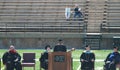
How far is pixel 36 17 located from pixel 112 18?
6.03 metres

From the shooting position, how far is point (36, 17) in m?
41.6

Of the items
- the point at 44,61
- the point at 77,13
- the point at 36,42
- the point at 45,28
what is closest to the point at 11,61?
the point at 44,61

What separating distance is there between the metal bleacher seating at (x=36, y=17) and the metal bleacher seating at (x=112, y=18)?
5.93 feet

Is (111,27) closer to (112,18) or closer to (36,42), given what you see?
(112,18)

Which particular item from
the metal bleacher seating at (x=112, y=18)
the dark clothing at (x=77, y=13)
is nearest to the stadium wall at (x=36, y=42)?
the metal bleacher seating at (x=112, y=18)

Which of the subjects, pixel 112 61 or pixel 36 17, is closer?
pixel 112 61

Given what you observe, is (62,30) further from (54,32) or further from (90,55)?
(90,55)

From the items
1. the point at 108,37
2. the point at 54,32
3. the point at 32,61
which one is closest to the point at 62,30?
the point at 54,32

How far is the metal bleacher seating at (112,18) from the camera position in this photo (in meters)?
38.7

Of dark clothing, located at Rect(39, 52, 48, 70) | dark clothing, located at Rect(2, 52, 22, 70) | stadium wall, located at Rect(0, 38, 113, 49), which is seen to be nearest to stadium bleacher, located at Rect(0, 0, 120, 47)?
stadium wall, located at Rect(0, 38, 113, 49)

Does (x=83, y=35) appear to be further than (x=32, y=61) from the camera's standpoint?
Yes

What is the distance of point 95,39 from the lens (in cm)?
3731

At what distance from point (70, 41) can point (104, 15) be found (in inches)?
186

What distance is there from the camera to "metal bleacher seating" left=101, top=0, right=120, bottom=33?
38656 millimetres
